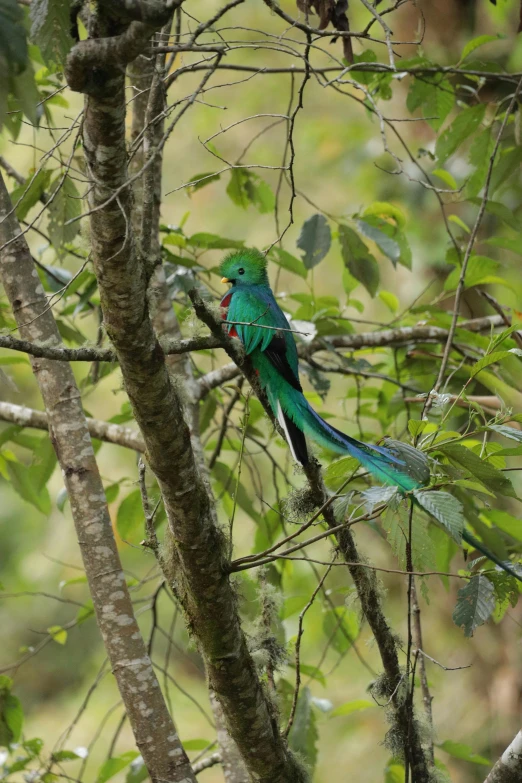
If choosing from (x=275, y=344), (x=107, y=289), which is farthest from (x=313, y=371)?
(x=107, y=289)

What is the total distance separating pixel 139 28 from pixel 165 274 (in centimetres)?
161

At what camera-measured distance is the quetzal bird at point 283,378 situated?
1.49 meters

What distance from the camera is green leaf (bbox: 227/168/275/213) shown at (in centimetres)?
280

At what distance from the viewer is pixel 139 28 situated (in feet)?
3.26

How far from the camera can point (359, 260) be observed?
8.45 feet

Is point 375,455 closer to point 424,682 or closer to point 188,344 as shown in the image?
point 188,344

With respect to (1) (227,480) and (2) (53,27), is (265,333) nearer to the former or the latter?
(1) (227,480)

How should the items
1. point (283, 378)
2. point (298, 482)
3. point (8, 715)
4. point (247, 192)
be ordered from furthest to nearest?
point (298, 482) → point (247, 192) → point (8, 715) → point (283, 378)

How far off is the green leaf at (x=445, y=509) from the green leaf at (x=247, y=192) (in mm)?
1765

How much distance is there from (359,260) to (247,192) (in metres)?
0.56

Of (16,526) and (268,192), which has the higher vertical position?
(16,526)

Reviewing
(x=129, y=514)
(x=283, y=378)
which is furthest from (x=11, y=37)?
(x=129, y=514)

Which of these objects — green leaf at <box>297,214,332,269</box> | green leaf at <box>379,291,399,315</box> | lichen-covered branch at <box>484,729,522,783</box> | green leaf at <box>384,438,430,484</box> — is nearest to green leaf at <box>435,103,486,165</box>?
green leaf at <box>297,214,332,269</box>

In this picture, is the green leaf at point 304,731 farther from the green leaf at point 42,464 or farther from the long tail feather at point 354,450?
the green leaf at point 42,464
